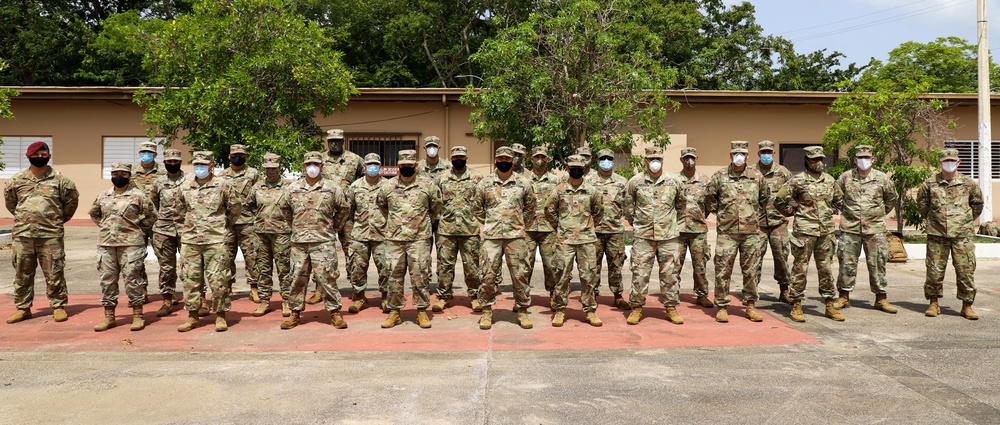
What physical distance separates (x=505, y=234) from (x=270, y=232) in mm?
2666

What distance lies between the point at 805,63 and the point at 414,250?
3143 cm

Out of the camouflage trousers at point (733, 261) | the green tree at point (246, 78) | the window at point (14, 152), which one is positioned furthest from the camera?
the window at point (14, 152)

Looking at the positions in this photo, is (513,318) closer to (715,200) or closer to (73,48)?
(715,200)

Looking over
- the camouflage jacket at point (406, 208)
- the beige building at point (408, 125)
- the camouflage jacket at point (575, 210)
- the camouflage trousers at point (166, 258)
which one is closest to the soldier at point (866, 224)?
the camouflage jacket at point (575, 210)

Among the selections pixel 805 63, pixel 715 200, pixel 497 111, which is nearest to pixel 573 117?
pixel 497 111

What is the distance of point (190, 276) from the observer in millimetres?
7004

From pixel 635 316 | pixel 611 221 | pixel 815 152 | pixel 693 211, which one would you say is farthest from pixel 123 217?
pixel 815 152

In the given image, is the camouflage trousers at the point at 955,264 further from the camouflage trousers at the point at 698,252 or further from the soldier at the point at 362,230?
the soldier at the point at 362,230

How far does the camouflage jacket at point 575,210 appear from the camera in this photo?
7180mm

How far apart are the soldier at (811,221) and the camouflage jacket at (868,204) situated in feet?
0.46

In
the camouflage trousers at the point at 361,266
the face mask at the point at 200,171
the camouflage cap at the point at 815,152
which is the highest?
the camouflage cap at the point at 815,152

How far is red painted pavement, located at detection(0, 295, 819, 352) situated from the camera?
6418 mm

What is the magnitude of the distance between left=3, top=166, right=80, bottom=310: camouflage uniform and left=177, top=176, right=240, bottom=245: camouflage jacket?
55.3 inches

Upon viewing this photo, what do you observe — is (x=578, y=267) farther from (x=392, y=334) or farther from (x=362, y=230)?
(x=362, y=230)
